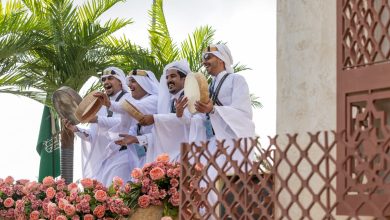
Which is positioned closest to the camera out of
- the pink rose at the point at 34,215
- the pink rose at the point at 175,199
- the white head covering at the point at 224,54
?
the pink rose at the point at 175,199

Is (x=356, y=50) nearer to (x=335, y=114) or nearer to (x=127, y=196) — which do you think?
(x=335, y=114)

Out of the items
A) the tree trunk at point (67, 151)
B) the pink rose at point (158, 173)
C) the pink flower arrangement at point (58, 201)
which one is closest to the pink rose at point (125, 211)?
the pink flower arrangement at point (58, 201)

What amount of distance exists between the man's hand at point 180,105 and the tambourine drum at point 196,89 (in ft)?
0.89

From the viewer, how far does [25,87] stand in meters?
22.1

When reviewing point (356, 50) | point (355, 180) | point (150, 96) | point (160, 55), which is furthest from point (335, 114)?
point (160, 55)

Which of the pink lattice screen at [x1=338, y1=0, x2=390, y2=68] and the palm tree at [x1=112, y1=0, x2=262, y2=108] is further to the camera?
the palm tree at [x1=112, y1=0, x2=262, y2=108]

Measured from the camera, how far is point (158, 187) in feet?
37.4

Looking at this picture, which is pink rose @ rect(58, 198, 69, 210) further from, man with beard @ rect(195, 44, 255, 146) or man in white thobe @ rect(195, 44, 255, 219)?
man with beard @ rect(195, 44, 255, 146)

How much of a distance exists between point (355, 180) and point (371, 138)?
348 millimetres

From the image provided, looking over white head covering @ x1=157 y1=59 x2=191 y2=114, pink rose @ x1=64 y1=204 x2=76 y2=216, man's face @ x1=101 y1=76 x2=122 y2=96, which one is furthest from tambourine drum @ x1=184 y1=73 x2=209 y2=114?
man's face @ x1=101 y1=76 x2=122 y2=96

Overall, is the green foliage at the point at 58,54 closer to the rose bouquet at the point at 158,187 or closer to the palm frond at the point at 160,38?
the palm frond at the point at 160,38

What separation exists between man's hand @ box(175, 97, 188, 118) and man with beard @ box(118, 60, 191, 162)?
52cm

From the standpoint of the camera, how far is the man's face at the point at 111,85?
15.0m

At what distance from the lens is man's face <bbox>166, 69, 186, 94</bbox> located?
1362 cm
